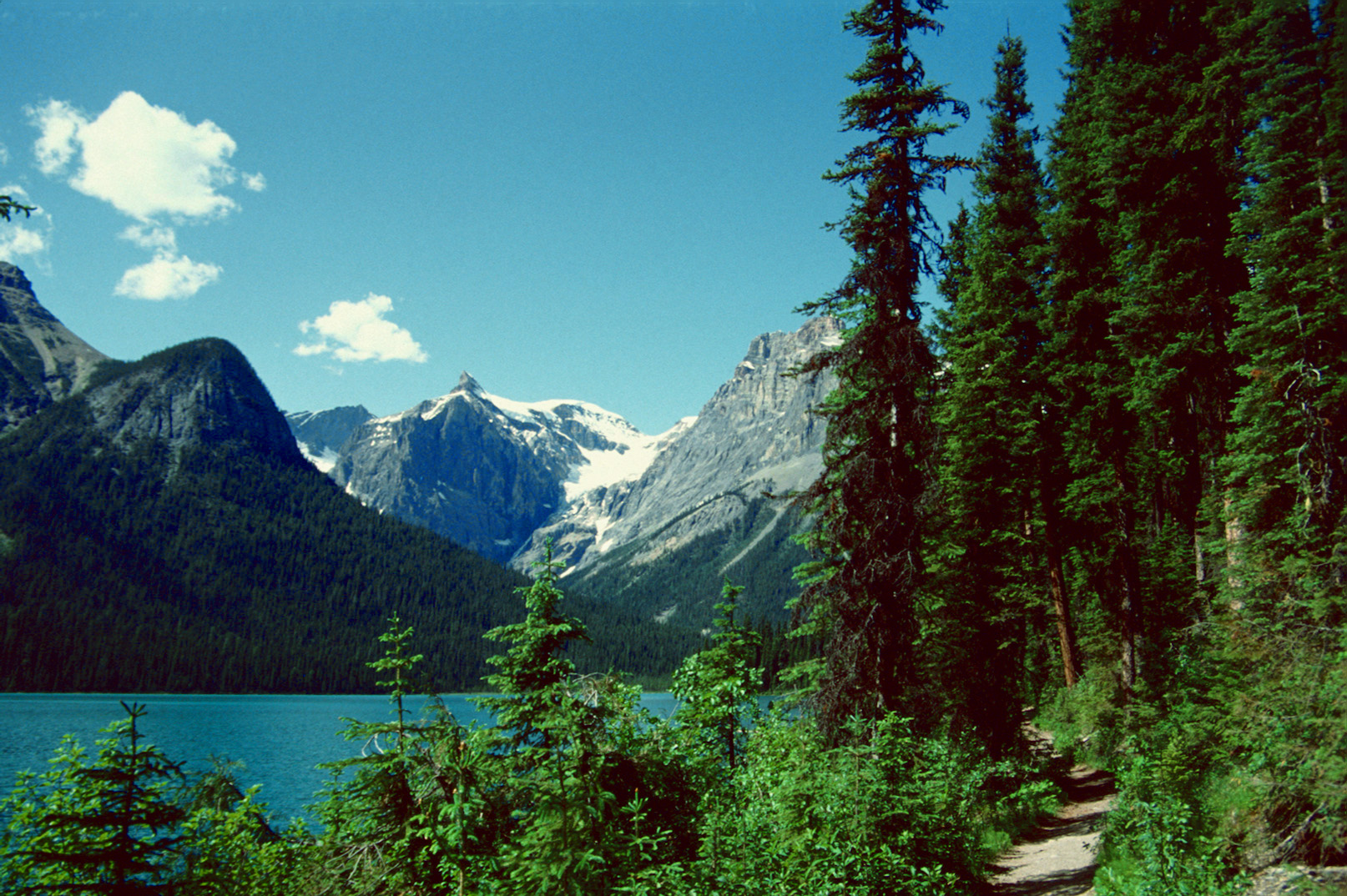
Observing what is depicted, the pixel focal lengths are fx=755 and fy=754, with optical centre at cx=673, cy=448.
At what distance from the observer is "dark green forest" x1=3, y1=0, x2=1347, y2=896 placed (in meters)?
8.22

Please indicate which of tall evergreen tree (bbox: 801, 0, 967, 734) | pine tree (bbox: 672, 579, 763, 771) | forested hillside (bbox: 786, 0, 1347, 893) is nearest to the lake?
pine tree (bbox: 672, 579, 763, 771)

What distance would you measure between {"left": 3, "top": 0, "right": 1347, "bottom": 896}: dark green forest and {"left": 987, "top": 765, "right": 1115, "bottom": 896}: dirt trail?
0.53m

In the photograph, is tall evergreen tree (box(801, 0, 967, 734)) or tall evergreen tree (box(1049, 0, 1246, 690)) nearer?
tall evergreen tree (box(801, 0, 967, 734))

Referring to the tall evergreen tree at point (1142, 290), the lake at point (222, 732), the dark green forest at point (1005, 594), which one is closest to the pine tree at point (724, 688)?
the dark green forest at point (1005, 594)

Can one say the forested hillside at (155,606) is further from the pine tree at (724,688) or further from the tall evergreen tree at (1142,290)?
the pine tree at (724,688)

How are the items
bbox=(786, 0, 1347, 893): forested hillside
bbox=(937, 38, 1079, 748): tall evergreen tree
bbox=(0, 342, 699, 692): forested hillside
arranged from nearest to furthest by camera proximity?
1. bbox=(786, 0, 1347, 893): forested hillside
2. bbox=(937, 38, 1079, 748): tall evergreen tree
3. bbox=(0, 342, 699, 692): forested hillside

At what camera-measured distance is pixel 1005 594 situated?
1895 cm

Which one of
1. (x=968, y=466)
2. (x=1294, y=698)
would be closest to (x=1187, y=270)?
(x=968, y=466)

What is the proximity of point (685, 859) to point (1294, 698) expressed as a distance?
719 centimetres

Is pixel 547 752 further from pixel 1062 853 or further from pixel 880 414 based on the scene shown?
pixel 1062 853

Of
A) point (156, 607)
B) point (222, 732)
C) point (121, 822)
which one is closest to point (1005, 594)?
point (121, 822)

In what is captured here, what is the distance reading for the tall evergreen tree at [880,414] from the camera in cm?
1252

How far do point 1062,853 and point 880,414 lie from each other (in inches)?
366

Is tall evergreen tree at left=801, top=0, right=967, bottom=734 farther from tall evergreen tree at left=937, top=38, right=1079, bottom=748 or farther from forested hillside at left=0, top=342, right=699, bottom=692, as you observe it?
forested hillside at left=0, top=342, right=699, bottom=692
